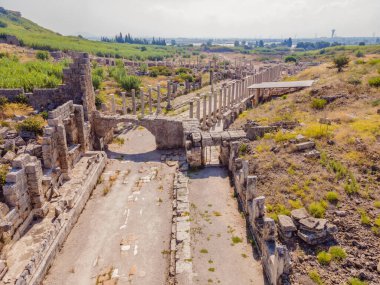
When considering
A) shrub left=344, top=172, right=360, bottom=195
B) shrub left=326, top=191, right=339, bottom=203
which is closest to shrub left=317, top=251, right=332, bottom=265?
shrub left=326, top=191, right=339, bottom=203

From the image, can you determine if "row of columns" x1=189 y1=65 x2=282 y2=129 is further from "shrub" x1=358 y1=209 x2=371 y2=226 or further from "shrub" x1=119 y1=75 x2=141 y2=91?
"shrub" x1=358 y1=209 x2=371 y2=226

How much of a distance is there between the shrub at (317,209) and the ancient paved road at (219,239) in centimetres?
329

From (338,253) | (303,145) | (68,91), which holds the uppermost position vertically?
(68,91)

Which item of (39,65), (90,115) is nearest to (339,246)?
(90,115)

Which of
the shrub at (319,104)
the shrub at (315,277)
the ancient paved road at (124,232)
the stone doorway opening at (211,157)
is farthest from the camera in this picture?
the shrub at (319,104)

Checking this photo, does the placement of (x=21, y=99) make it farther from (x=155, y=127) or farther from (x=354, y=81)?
(x=354, y=81)

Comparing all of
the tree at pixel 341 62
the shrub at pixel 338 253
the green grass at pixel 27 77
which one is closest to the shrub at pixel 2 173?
the green grass at pixel 27 77

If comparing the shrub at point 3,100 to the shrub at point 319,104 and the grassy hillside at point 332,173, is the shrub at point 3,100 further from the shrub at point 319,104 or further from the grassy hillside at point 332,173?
the shrub at point 319,104

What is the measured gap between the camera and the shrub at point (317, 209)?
1485 cm

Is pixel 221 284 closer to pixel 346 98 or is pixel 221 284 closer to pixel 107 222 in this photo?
pixel 107 222

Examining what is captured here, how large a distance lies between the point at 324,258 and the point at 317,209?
9.60 feet

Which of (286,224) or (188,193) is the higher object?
(286,224)

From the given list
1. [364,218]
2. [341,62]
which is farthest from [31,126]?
[341,62]

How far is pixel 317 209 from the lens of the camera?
15039mm
